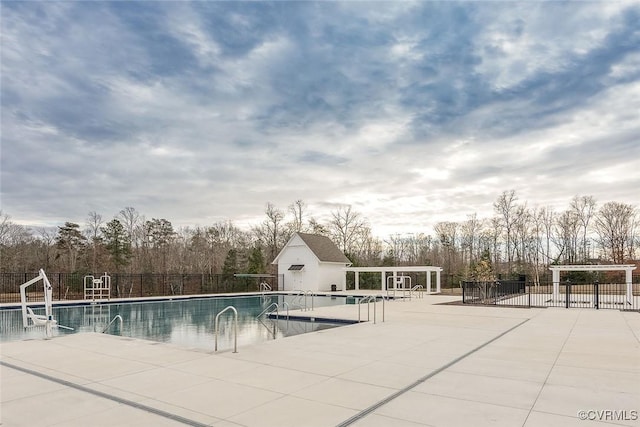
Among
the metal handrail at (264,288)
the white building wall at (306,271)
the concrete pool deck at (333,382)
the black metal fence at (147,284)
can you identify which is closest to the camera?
the concrete pool deck at (333,382)

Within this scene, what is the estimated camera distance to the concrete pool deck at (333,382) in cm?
432

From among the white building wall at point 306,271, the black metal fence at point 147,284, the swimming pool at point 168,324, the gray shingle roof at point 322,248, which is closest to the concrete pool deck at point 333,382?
the swimming pool at point 168,324

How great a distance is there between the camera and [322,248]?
33.0 m

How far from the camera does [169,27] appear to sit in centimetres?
1266

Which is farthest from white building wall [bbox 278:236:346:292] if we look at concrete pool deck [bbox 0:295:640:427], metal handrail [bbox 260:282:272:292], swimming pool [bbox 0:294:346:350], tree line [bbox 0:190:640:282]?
concrete pool deck [bbox 0:295:640:427]

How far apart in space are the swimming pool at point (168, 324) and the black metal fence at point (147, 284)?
18.0 feet

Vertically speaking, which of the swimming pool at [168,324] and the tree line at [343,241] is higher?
the tree line at [343,241]

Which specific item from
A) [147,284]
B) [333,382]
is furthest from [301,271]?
[333,382]

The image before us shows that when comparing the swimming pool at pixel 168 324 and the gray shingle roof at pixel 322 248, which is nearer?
the swimming pool at pixel 168 324

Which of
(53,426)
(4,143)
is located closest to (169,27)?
(4,143)

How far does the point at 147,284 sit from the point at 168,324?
1540 cm

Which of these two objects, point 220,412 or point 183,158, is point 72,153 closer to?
point 183,158

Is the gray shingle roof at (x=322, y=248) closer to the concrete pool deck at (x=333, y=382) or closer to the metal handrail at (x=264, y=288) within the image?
the metal handrail at (x=264, y=288)

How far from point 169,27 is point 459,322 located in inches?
479
